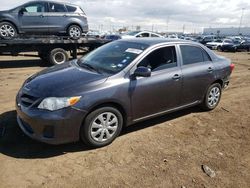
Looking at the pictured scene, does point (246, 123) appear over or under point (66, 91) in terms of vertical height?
under

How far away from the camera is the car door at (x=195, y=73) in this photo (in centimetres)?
521

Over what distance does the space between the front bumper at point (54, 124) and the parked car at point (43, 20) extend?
797cm

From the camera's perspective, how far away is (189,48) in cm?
542

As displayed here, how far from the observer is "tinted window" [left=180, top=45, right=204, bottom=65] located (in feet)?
17.2

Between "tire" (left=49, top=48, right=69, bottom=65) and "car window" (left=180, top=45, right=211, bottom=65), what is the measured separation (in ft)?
24.6

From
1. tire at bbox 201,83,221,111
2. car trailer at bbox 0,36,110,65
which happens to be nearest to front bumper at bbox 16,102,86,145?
tire at bbox 201,83,221,111

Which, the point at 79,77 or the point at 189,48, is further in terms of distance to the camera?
the point at 189,48

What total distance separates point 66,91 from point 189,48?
2.74 m

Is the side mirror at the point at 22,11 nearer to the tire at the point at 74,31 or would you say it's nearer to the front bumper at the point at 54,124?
the tire at the point at 74,31

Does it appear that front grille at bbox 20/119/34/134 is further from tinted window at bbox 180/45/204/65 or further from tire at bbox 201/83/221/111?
tire at bbox 201/83/221/111

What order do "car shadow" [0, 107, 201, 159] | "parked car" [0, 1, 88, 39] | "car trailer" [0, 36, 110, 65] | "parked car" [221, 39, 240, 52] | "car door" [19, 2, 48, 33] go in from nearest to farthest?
"car shadow" [0, 107, 201, 159] < "car trailer" [0, 36, 110, 65] < "parked car" [0, 1, 88, 39] < "car door" [19, 2, 48, 33] < "parked car" [221, 39, 240, 52]

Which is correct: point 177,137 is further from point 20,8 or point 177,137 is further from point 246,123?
point 20,8

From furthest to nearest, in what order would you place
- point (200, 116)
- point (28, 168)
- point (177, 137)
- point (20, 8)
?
point (20, 8)
point (200, 116)
point (177, 137)
point (28, 168)

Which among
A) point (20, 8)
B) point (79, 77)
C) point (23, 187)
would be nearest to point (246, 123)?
point (79, 77)
